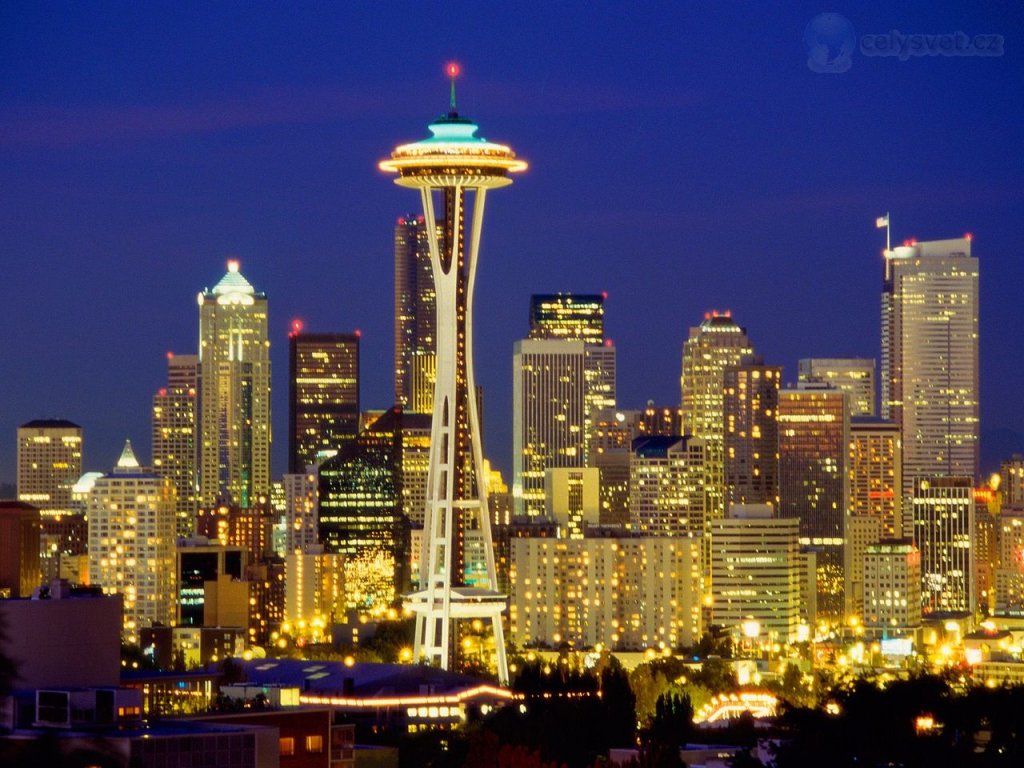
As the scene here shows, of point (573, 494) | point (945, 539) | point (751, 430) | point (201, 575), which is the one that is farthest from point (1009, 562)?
point (201, 575)

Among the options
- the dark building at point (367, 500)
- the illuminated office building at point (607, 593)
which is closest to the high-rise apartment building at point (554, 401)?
the dark building at point (367, 500)

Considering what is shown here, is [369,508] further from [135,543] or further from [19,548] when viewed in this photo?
[19,548]

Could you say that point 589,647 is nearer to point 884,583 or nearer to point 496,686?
point 884,583

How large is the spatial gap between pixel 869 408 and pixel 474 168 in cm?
10299

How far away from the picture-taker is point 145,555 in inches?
4931

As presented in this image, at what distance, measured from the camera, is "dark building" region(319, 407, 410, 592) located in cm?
14662

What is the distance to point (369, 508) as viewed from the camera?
490 feet

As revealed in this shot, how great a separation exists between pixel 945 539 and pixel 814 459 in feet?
33.9

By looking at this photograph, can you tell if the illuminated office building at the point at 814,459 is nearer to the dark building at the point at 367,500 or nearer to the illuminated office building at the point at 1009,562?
the illuminated office building at the point at 1009,562

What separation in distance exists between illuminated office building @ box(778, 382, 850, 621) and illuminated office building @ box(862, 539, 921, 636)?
16.3 metres

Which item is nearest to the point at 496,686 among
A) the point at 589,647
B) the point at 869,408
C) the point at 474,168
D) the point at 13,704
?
the point at 474,168

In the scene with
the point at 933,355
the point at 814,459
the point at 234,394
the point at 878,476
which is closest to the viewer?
the point at 814,459

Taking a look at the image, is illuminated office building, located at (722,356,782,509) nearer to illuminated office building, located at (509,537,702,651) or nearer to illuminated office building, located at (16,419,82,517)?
illuminated office building, located at (509,537,702,651)

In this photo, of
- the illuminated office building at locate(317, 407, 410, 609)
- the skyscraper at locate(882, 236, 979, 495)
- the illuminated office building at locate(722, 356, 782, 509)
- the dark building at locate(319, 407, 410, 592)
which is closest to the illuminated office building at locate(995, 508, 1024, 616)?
the illuminated office building at locate(722, 356, 782, 509)
